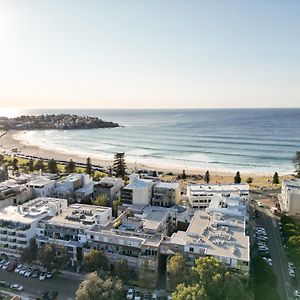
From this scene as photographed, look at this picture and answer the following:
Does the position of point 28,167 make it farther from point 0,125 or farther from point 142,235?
point 0,125

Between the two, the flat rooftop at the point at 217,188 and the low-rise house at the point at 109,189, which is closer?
the low-rise house at the point at 109,189

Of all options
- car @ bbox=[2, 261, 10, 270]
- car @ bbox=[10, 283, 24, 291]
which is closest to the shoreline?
car @ bbox=[2, 261, 10, 270]

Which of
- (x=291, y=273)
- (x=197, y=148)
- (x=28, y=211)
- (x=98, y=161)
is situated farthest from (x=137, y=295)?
(x=197, y=148)

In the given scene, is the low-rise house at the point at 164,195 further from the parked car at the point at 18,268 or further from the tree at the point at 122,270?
the parked car at the point at 18,268

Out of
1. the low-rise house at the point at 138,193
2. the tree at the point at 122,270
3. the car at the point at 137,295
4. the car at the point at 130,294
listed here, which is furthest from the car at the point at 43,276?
the low-rise house at the point at 138,193

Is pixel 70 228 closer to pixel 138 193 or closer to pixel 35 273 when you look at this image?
pixel 35 273

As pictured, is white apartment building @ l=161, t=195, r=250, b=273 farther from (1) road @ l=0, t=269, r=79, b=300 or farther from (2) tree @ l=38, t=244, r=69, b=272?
(2) tree @ l=38, t=244, r=69, b=272

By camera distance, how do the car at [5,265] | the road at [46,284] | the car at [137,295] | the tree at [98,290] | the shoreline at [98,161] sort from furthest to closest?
the shoreline at [98,161] → the car at [5,265] → the road at [46,284] → the car at [137,295] → the tree at [98,290]
